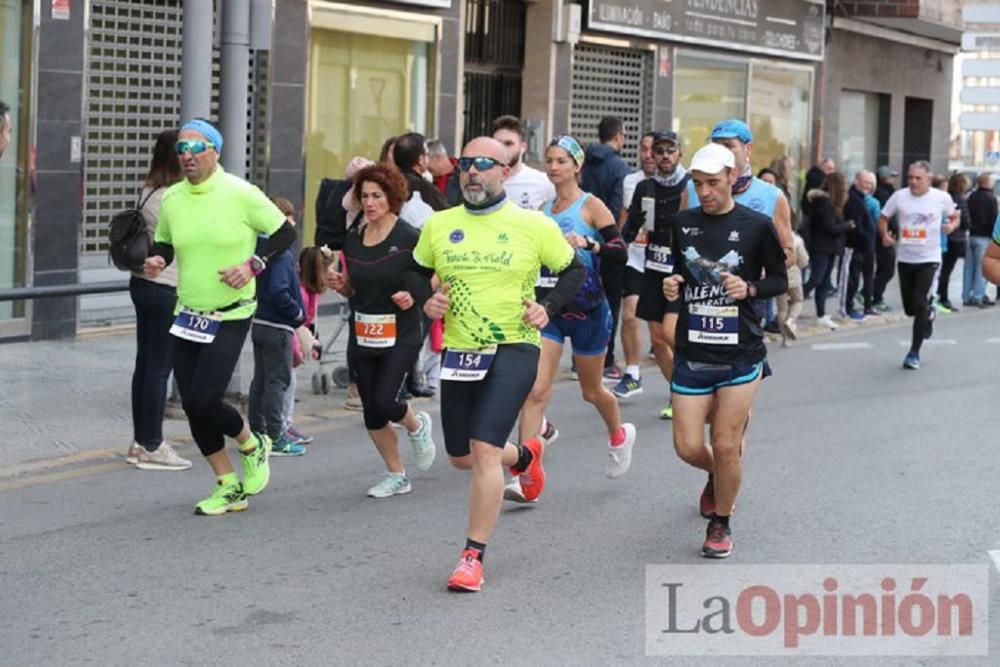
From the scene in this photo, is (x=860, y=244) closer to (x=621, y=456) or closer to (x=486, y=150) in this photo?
(x=621, y=456)

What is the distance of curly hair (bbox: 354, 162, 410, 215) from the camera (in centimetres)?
879

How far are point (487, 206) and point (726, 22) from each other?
61.4ft

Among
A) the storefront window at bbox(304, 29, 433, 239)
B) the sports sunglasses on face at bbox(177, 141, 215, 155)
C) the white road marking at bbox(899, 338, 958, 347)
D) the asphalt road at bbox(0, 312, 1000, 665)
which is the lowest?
the asphalt road at bbox(0, 312, 1000, 665)

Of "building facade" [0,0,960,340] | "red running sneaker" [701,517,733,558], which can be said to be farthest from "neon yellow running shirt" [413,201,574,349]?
"building facade" [0,0,960,340]

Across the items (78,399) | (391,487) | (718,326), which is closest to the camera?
(718,326)

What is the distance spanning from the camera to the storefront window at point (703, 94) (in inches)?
987

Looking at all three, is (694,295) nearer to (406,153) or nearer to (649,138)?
(406,153)

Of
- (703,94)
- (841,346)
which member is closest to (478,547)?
(841,346)

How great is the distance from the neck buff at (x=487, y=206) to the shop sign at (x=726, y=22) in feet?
49.3

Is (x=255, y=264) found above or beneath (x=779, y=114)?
beneath

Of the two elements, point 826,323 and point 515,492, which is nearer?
point 515,492

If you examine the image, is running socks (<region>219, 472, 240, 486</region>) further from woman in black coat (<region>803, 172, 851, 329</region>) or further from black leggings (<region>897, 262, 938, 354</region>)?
woman in black coat (<region>803, 172, 851, 329</region>)

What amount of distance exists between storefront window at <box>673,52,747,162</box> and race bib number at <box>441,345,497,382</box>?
1773cm

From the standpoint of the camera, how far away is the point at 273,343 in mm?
10258
